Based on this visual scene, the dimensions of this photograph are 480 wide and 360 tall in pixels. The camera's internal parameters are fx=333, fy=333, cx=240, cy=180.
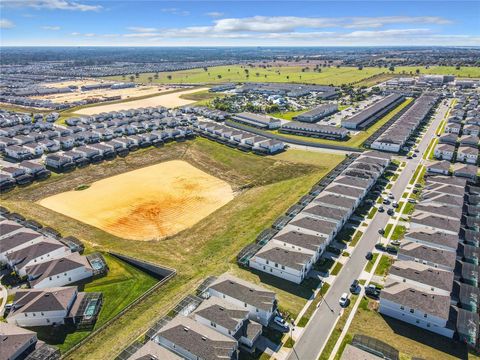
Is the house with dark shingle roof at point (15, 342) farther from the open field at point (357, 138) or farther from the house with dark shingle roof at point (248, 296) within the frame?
the open field at point (357, 138)

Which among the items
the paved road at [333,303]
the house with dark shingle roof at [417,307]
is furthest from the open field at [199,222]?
the house with dark shingle roof at [417,307]

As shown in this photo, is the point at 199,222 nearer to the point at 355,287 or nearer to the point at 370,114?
the point at 355,287

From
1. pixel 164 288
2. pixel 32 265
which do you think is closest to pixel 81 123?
pixel 32 265

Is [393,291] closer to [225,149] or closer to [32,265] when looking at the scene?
[32,265]

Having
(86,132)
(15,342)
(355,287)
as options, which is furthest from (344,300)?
(86,132)

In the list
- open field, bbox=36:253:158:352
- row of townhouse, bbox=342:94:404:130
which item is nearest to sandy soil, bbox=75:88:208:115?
row of townhouse, bbox=342:94:404:130

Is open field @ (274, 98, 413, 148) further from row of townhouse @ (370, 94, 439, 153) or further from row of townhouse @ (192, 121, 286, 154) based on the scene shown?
row of townhouse @ (192, 121, 286, 154)
